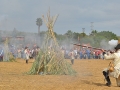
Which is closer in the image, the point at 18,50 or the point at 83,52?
the point at 18,50

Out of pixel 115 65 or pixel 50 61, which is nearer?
pixel 115 65

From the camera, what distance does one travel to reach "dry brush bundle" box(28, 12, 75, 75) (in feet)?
51.9

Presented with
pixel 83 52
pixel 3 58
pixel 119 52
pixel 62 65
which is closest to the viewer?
pixel 119 52

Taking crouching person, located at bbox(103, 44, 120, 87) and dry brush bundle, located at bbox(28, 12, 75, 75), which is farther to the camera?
dry brush bundle, located at bbox(28, 12, 75, 75)

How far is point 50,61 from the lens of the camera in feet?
52.1

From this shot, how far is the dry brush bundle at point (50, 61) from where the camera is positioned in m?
15.8

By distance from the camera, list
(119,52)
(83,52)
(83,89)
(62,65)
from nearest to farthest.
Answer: (83,89), (119,52), (62,65), (83,52)

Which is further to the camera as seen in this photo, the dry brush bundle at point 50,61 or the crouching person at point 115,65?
the dry brush bundle at point 50,61

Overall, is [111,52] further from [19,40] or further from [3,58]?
[19,40]

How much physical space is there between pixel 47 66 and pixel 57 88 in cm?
510

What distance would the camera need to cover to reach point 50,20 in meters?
16.4

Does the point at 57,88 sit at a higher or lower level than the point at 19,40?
lower

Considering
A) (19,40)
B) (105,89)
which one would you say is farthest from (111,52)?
(19,40)

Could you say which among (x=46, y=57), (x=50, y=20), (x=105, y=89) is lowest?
(x=105, y=89)
